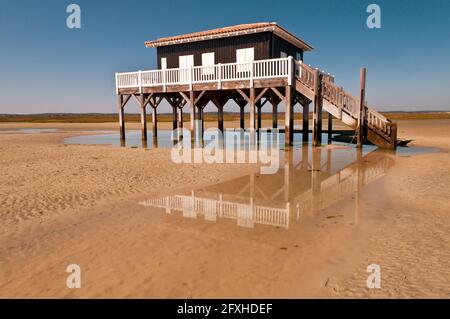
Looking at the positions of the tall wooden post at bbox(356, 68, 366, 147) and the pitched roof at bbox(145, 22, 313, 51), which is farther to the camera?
the pitched roof at bbox(145, 22, 313, 51)

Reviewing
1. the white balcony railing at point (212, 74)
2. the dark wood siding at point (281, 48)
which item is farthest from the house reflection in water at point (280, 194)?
the dark wood siding at point (281, 48)

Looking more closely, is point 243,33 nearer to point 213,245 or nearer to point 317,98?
point 317,98

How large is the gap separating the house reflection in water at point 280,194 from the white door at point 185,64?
9.81 meters

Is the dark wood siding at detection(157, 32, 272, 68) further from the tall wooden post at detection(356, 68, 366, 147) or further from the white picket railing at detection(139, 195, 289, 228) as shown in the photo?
the white picket railing at detection(139, 195, 289, 228)

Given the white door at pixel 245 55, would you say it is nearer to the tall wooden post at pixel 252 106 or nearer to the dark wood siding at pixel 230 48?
the dark wood siding at pixel 230 48

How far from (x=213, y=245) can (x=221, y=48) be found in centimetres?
1618

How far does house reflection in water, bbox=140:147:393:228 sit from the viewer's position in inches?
229

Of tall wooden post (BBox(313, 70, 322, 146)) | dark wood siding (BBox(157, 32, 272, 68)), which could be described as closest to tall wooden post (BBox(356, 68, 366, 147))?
tall wooden post (BBox(313, 70, 322, 146))

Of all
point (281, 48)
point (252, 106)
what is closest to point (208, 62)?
point (281, 48)

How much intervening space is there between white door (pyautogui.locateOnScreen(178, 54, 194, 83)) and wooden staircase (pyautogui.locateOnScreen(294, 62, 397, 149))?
6782mm

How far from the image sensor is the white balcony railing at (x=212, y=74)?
1506 centimetres
